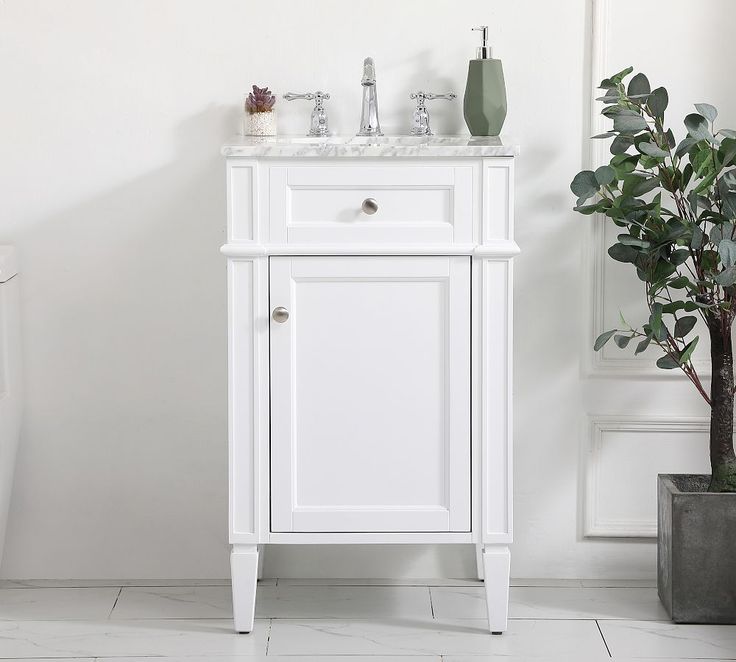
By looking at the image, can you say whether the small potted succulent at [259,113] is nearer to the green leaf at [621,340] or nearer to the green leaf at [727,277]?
the green leaf at [621,340]

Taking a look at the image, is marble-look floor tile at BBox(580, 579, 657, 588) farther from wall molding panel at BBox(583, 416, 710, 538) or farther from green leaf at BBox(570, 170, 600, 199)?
green leaf at BBox(570, 170, 600, 199)

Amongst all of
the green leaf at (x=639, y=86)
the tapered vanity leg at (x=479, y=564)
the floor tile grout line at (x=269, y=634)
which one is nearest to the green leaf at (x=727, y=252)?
the green leaf at (x=639, y=86)

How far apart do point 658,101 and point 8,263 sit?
55.8 inches

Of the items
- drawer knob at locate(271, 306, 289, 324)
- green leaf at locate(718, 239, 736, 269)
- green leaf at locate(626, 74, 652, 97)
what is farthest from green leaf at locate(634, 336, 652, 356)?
drawer knob at locate(271, 306, 289, 324)

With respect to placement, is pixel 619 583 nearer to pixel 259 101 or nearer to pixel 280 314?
pixel 280 314

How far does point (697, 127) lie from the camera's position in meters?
2.02

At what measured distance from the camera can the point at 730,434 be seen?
2164 millimetres

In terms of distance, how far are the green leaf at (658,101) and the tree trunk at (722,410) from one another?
44 cm

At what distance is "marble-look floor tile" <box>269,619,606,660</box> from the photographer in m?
2.02

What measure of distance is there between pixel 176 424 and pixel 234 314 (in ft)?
1.71

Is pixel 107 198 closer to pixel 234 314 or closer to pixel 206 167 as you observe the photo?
pixel 206 167

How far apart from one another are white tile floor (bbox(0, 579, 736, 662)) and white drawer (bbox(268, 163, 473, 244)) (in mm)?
797

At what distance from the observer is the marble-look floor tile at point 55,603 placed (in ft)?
7.24

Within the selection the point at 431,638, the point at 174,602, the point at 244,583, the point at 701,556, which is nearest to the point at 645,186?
the point at 701,556
